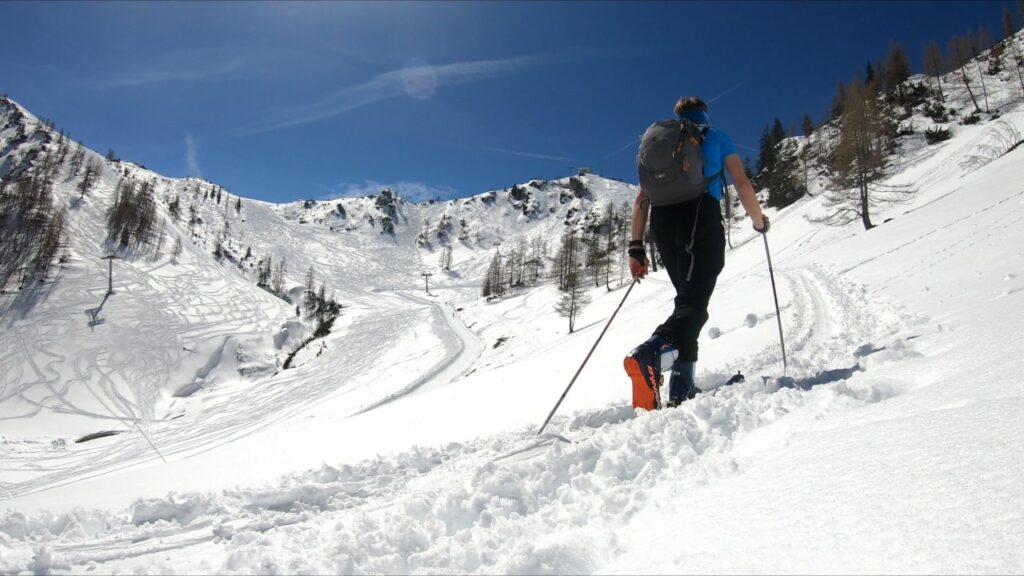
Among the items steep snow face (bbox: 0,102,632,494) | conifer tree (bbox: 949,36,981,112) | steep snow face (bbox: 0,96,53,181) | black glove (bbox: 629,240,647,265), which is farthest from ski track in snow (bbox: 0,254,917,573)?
steep snow face (bbox: 0,96,53,181)

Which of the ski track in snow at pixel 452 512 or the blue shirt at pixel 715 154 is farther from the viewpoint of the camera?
the blue shirt at pixel 715 154

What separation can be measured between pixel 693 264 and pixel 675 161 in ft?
2.63

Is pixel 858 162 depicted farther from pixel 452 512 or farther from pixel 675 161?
pixel 452 512

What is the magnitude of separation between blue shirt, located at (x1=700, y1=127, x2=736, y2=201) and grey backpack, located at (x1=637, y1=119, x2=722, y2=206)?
65 mm

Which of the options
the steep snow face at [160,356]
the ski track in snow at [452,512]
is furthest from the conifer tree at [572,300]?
the ski track in snow at [452,512]

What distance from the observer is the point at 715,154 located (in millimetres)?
3689

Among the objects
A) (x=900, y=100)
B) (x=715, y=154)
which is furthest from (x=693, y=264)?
(x=900, y=100)

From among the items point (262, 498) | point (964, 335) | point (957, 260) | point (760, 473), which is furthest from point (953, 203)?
point (262, 498)

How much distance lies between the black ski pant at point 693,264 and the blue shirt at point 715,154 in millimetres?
109

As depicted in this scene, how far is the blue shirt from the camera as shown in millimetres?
3637

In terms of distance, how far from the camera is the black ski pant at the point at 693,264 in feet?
11.5

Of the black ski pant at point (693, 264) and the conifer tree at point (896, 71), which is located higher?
the conifer tree at point (896, 71)

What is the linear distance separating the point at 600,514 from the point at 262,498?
1946mm

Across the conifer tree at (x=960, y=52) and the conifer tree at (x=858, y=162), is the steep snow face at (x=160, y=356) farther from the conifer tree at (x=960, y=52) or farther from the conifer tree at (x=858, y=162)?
the conifer tree at (x=960, y=52)
